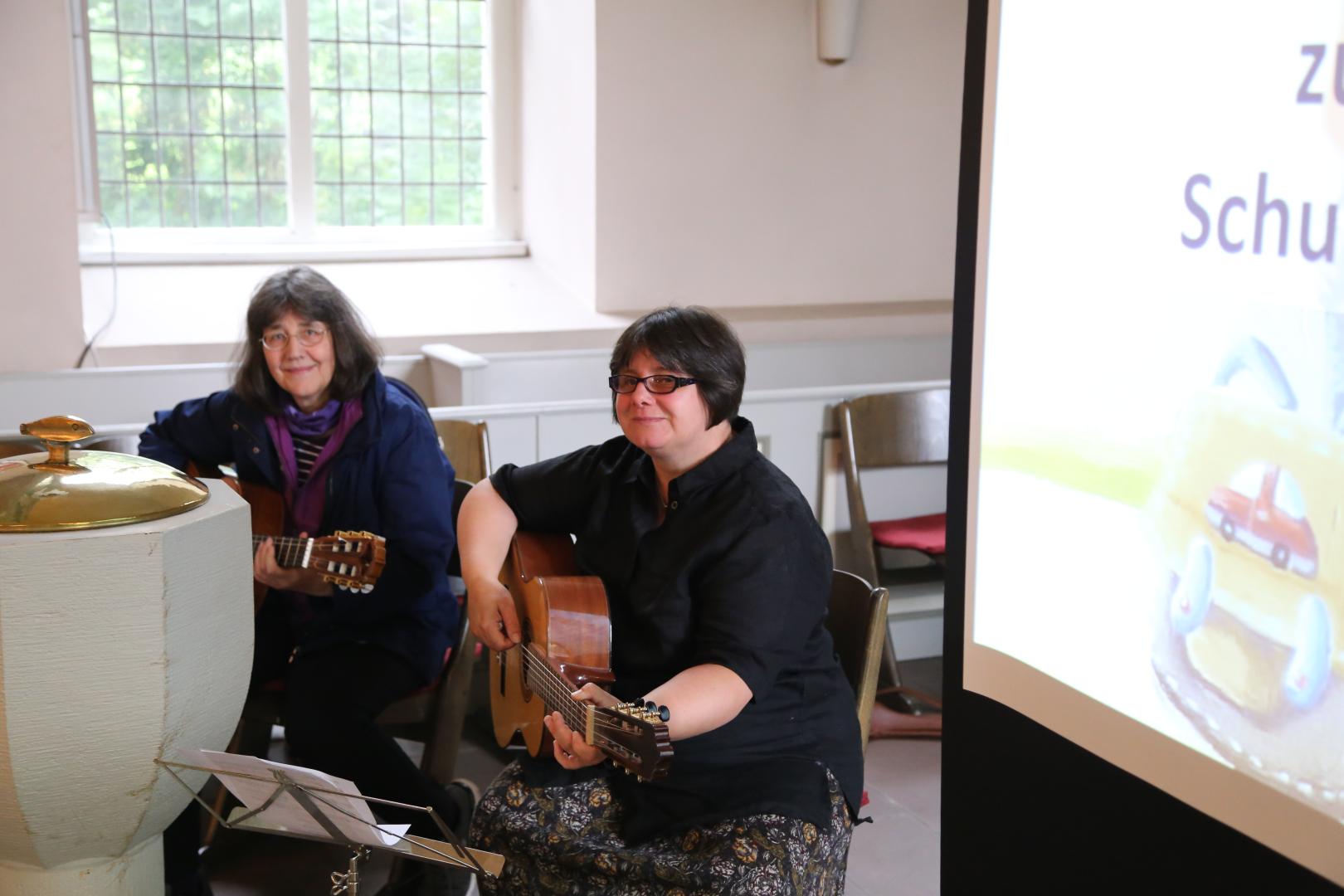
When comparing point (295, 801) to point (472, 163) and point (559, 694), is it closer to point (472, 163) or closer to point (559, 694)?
point (559, 694)

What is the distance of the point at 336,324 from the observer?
2.68 metres

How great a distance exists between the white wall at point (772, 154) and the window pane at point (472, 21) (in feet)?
3.13

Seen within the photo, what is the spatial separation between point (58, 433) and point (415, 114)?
4.64m

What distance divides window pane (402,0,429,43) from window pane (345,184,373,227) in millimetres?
688

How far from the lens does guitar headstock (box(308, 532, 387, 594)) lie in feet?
8.12

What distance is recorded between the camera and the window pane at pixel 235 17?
553 cm

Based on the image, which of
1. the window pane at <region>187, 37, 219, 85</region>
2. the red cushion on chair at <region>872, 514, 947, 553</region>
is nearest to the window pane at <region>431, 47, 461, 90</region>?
the window pane at <region>187, 37, 219, 85</region>

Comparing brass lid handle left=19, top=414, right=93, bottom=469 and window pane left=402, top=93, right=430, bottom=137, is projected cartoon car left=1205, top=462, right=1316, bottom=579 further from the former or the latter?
window pane left=402, top=93, right=430, bottom=137

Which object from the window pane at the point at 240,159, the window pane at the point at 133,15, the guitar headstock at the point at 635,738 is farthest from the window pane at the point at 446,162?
the guitar headstock at the point at 635,738

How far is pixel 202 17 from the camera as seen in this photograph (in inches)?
217

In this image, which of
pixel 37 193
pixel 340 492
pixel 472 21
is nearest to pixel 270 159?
pixel 472 21

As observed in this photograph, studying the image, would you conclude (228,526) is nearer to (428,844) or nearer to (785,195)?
(428,844)

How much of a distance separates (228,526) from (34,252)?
10.9 ft

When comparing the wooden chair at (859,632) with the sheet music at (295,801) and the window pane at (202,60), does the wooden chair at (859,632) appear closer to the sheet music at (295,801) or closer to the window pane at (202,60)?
the sheet music at (295,801)
